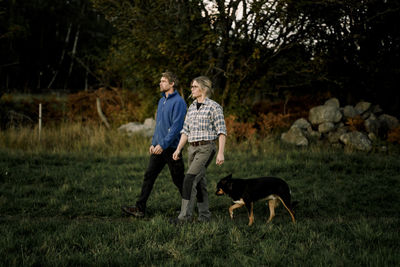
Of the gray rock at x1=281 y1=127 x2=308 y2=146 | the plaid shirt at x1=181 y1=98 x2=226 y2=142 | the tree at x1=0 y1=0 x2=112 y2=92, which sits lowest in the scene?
the gray rock at x1=281 y1=127 x2=308 y2=146

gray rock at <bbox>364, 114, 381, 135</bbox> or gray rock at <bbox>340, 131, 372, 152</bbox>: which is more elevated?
gray rock at <bbox>364, 114, 381, 135</bbox>

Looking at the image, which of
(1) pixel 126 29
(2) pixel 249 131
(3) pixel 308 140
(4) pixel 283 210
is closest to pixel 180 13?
(1) pixel 126 29

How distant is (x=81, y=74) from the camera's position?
3644cm

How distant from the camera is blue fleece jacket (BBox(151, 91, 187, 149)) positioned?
17.4ft

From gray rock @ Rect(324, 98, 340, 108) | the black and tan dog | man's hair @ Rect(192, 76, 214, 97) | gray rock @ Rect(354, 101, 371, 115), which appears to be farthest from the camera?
gray rock @ Rect(324, 98, 340, 108)

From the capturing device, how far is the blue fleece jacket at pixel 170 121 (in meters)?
5.32

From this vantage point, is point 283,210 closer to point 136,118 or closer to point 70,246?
point 70,246

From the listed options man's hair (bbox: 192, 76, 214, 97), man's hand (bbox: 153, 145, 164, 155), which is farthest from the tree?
man's hair (bbox: 192, 76, 214, 97)

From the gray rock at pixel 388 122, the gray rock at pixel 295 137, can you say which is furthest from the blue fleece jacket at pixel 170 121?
the gray rock at pixel 388 122

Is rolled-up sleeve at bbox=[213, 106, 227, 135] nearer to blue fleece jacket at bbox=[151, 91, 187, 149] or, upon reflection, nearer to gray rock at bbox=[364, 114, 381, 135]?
blue fleece jacket at bbox=[151, 91, 187, 149]

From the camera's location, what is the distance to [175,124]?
5328 mm

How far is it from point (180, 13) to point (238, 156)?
518cm

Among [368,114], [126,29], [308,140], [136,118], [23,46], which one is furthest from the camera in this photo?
[23,46]

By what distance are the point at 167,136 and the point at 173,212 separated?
1527 millimetres
